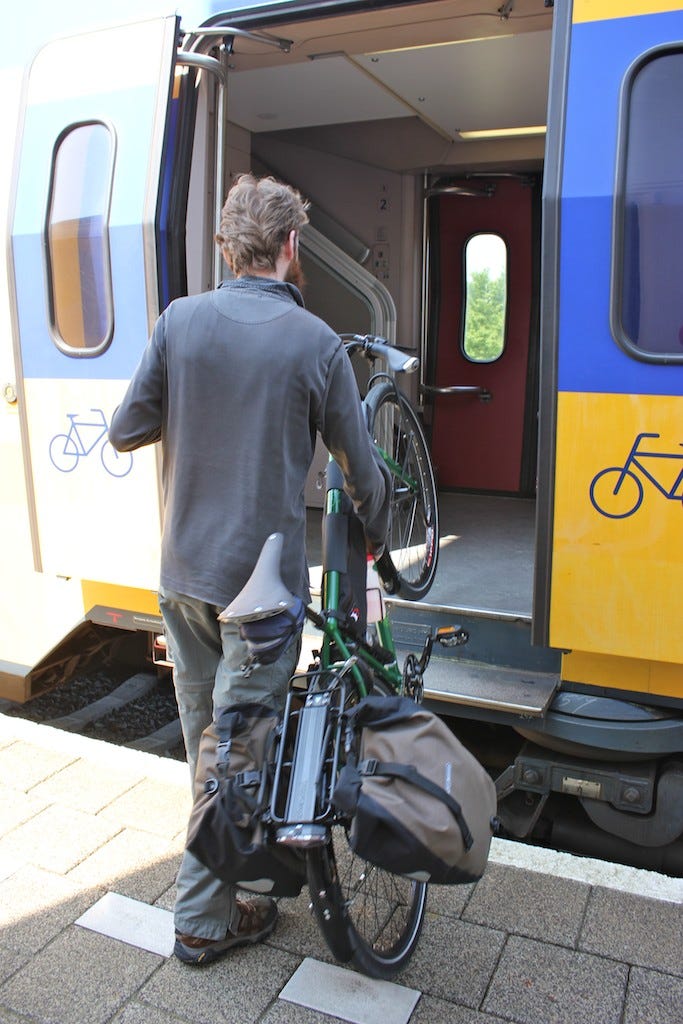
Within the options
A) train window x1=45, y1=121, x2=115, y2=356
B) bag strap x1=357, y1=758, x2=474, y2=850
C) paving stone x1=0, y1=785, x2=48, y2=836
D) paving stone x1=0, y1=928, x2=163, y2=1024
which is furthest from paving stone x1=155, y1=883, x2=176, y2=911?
train window x1=45, y1=121, x2=115, y2=356

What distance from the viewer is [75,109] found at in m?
3.88

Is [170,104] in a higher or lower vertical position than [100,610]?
higher

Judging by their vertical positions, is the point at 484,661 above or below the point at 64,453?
below

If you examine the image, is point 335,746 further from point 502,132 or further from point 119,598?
point 502,132

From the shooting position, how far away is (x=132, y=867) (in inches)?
121

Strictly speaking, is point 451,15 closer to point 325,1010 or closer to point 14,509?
point 14,509

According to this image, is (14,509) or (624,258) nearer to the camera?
(624,258)

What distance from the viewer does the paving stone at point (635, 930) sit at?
2.62 metres

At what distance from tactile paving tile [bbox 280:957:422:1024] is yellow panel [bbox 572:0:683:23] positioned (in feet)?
9.67

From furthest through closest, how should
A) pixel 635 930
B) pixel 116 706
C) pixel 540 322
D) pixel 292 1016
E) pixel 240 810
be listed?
pixel 116 706, pixel 540 322, pixel 635 930, pixel 292 1016, pixel 240 810

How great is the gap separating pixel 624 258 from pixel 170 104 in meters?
1.91

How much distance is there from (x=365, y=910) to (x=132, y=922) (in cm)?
72

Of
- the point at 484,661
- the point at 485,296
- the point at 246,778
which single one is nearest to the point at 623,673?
the point at 484,661

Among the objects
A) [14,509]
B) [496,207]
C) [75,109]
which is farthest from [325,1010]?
[496,207]
